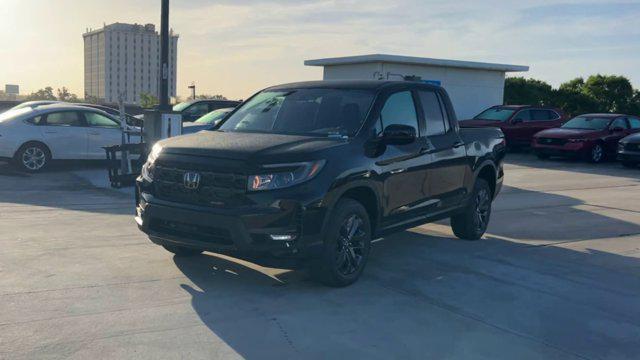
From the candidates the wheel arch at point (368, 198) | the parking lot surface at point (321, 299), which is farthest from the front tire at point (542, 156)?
the wheel arch at point (368, 198)

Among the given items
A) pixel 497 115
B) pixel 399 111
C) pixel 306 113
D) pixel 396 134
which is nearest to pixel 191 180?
pixel 306 113

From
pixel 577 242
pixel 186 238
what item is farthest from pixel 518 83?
pixel 186 238

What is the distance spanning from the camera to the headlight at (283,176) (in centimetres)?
525

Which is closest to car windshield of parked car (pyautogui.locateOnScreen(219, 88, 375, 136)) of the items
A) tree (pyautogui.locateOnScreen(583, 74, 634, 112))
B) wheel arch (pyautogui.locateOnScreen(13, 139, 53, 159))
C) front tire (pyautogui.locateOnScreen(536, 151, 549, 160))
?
wheel arch (pyautogui.locateOnScreen(13, 139, 53, 159))

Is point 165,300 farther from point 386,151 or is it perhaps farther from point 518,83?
point 518,83

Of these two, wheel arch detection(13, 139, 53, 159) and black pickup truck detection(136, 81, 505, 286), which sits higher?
black pickup truck detection(136, 81, 505, 286)

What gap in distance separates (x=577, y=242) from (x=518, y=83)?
24.7 meters

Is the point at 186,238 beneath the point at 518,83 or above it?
beneath

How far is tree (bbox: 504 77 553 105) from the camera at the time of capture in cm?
3147

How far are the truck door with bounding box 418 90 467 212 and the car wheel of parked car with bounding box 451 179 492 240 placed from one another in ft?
1.18

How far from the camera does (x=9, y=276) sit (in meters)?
5.87

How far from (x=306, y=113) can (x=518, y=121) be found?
55.3 feet

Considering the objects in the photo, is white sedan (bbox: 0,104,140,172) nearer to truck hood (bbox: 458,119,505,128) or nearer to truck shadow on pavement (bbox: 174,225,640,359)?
truck shadow on pavement (bbox: 174,225,640,359)

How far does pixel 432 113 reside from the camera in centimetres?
725
